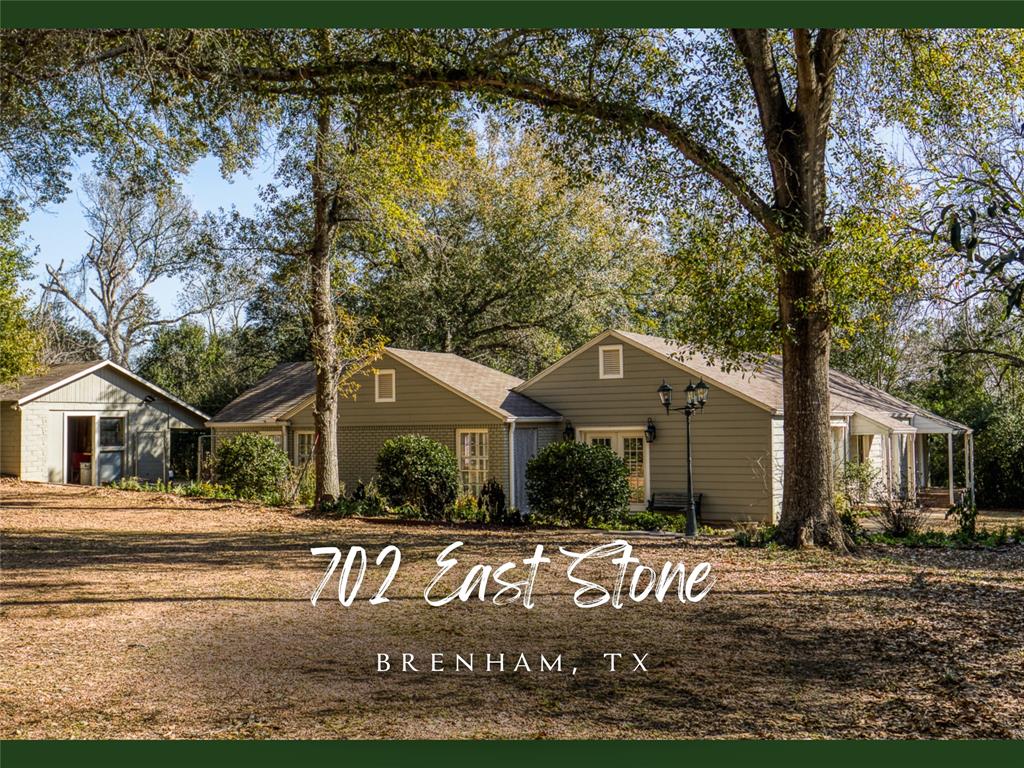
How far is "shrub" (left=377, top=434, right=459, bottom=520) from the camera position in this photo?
16.9 meters

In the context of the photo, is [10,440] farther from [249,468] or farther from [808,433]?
[808,433]

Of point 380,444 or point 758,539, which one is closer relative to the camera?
point 758,539

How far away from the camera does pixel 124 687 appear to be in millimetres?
5328

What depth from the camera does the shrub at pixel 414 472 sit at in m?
16.9

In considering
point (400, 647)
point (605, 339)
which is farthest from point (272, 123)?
point (605, 339)

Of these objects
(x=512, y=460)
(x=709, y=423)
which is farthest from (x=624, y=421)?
(x=512, y=460)

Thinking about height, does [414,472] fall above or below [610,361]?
below

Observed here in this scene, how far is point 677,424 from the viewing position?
20000mm

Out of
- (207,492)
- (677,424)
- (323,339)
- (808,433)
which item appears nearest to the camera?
(808,433)

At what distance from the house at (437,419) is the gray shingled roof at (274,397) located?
0.70ft

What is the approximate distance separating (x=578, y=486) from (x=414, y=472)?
331 cm

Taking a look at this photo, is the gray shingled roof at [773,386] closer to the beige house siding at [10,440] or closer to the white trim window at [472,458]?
the white trim window at [472,458]

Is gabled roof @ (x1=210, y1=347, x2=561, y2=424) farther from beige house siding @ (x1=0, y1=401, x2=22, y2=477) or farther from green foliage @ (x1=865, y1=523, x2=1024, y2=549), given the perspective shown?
green foliage @ (x1=865, y1=523, x2=1024, y2=549)

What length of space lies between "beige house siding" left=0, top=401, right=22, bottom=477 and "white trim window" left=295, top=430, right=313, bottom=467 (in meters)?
7.69
